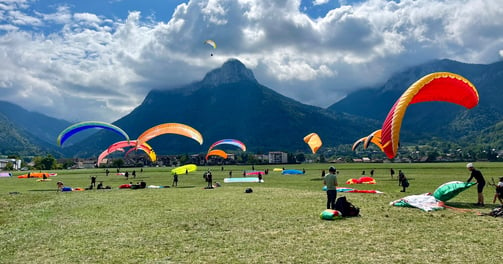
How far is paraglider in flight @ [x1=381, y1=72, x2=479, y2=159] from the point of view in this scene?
773 inches

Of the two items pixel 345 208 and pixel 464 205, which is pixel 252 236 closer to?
pixel 345 208

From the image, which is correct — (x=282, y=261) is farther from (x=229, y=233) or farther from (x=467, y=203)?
(x=467, y=203)

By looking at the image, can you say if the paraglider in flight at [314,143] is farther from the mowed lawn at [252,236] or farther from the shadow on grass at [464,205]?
the mowed lawn at [252,236]

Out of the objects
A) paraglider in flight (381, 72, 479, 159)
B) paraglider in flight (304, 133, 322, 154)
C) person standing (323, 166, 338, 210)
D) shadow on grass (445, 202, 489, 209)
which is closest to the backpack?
person standing (323, 166, 338, 210)

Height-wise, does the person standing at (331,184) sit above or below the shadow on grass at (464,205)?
above

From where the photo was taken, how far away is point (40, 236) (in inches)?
509

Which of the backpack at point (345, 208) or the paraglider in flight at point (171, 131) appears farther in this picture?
the paraglider in flight at point (171, 131)

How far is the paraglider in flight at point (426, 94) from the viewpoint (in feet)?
64.4

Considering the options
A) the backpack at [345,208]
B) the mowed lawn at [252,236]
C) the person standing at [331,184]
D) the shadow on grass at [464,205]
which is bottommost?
the mowed lawn at [252,236]

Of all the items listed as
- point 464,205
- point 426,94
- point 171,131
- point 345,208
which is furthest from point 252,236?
point 171,131

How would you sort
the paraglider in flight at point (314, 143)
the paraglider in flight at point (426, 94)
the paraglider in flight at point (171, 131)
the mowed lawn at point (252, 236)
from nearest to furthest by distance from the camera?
the mowed lawn at point (252, 236)
the paraglider in flight at point (426, 94)
the paraglider in flight at point (171, 131)
the paraglider in flight at point (314, 143)

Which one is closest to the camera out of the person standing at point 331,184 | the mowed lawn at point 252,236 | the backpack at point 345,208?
the mowed lawn at point 252,236

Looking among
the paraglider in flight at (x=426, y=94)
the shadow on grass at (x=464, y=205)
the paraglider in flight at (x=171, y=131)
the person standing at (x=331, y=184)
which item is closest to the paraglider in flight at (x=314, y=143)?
the paraglider in flight at (x=171, y=131)

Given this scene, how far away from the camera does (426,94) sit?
21.1m
